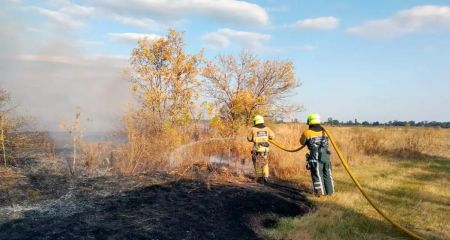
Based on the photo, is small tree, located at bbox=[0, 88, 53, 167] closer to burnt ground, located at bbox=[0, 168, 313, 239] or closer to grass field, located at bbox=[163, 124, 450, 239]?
burnt ground, located at bbox=[0, 168, 313, 239]

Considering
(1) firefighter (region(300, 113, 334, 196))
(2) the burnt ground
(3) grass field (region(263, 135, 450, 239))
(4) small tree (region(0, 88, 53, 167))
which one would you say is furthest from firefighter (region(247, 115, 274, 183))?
(4) small tree (region(0, 88, 53, 167))

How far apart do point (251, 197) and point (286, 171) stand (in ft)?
14.1

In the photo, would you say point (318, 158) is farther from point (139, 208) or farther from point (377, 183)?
point (139, 208)

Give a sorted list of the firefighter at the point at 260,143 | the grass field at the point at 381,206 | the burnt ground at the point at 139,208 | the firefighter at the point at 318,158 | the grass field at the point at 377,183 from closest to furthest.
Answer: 1. the burnt ground at the point at 139,208
2. the grass field at the point at 381,206
3. the grass field at the point at 377,183
4. the firefighter at the point at 318,158
5. the firefighter at the point at 260,143

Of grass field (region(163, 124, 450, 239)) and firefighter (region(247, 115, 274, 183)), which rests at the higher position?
firefighter (region(247, 115, 274, 183))

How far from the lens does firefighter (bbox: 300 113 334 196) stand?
10.3 metres

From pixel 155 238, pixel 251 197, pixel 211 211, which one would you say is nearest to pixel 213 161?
pixel 251 197

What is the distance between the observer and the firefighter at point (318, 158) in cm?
1032

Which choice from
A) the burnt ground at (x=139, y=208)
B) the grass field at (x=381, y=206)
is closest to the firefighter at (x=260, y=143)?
the burnt ground at (x=139, y=208)

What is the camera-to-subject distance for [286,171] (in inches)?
538

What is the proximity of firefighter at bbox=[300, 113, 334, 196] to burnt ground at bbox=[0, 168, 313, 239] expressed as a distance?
1.86 ft

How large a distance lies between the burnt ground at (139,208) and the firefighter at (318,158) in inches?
22.3

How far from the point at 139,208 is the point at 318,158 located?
4474mm

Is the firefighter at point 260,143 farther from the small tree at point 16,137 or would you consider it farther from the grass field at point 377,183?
the small tree at point 16,137
